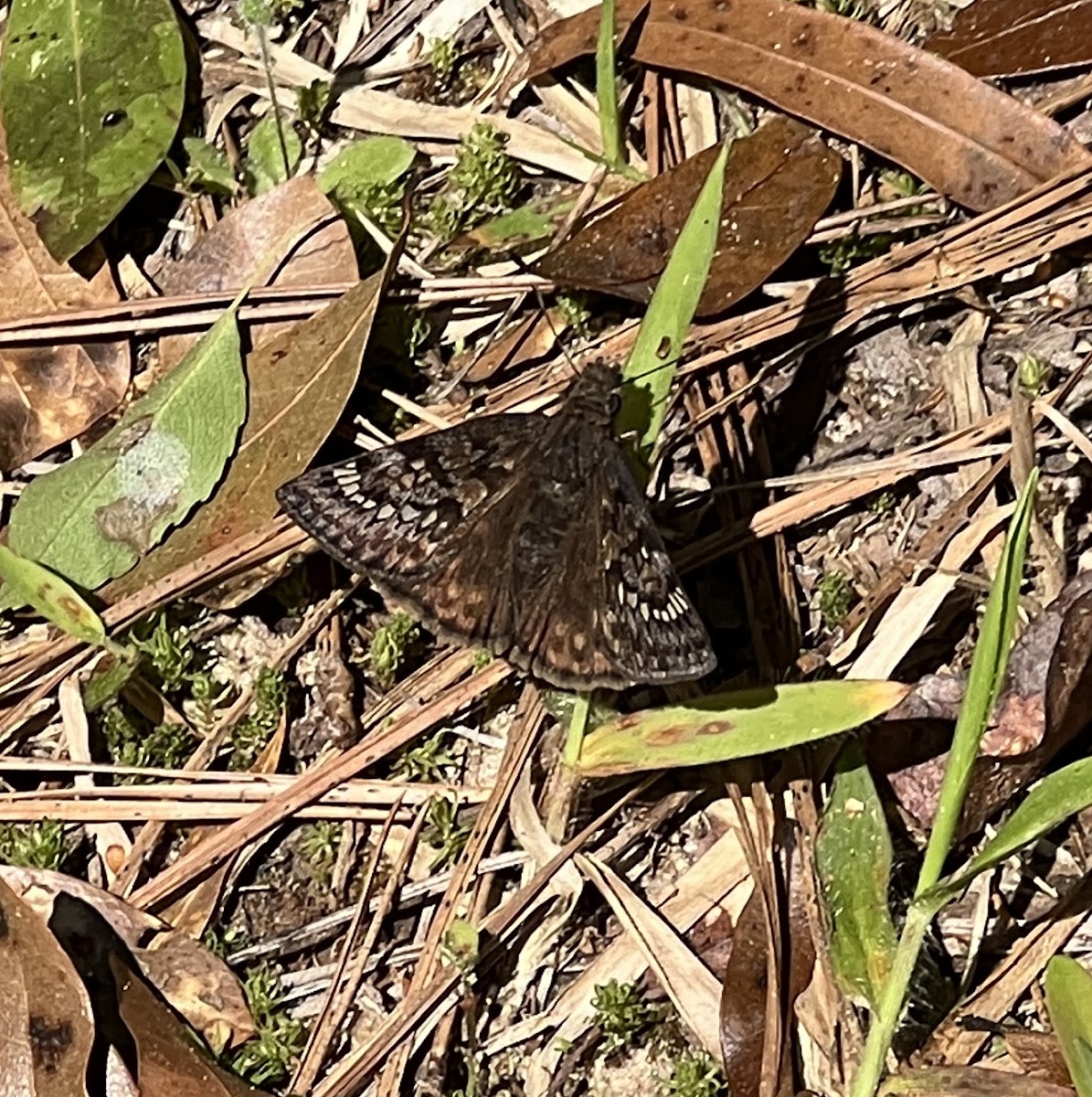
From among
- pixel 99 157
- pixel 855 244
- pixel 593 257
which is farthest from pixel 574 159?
pixel 99 157

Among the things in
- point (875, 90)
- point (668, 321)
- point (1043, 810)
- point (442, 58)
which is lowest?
point (1043, 810)

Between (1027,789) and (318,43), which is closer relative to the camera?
(1027,789)

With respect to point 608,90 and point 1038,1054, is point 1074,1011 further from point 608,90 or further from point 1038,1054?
point 608,90

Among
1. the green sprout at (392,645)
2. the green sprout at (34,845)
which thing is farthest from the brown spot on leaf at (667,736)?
the green sprout at (34,845)

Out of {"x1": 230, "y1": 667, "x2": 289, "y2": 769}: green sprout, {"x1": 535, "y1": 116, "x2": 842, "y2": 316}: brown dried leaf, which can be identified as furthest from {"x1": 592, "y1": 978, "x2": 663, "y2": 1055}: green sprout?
{"x1": 535, "y1": 116, "x2": 842, "y2": 316}: brown dried leaf

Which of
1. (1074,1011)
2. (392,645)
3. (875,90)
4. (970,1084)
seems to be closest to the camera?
(1074,1011)

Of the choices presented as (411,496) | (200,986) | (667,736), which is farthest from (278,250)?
(200,986)

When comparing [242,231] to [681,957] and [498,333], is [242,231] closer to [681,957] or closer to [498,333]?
[498,333]
